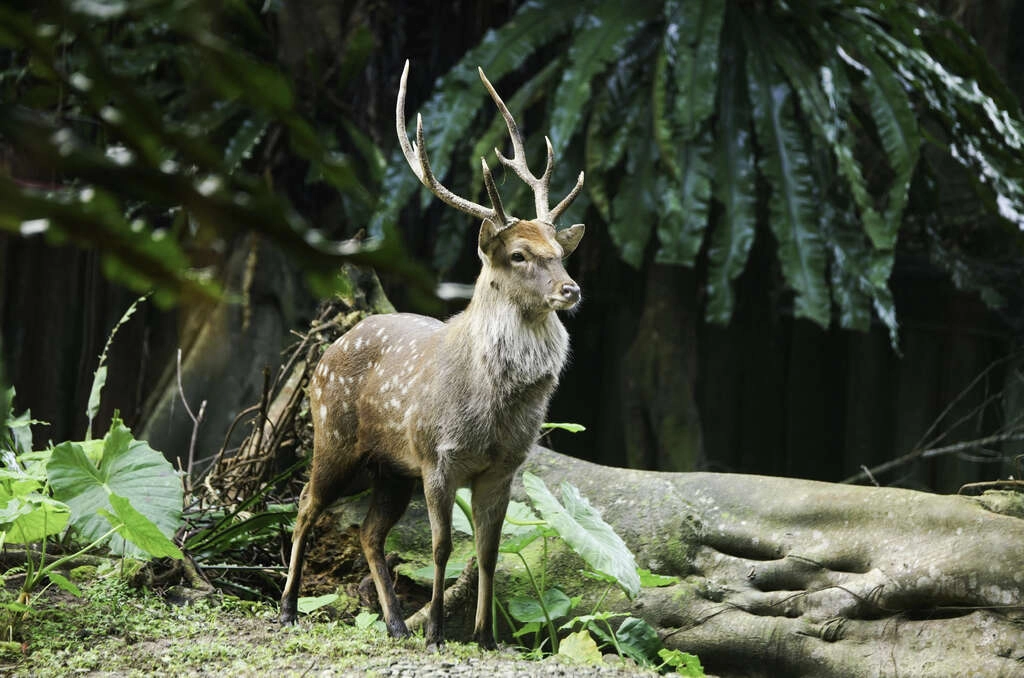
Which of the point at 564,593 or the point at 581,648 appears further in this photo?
the point at 564,593

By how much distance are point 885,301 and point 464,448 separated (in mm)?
4109

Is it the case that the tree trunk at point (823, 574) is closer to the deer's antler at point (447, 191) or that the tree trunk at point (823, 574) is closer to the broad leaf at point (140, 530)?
the deer's antler at point (447, 191)

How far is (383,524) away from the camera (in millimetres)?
4121

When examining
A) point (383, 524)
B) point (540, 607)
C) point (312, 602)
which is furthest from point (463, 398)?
point (312, 602)

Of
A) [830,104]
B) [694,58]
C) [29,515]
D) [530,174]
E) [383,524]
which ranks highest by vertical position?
[694,58]

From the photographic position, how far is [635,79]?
23.8 feet

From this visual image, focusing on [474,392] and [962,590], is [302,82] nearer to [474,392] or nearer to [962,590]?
[474,392]

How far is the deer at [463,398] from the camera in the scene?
3.57 m

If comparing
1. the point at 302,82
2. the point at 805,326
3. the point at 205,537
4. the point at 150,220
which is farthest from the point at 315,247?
the point at 805,326

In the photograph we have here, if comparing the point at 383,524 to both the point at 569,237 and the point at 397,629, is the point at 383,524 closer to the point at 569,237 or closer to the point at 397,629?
the point at 397,629

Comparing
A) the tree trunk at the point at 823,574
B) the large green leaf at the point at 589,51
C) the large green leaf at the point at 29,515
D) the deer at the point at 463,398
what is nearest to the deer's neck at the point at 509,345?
the deer at the point at 463,398

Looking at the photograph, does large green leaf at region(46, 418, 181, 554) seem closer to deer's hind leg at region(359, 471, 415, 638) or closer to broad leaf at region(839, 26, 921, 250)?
deer's hind leg at region(359, 471, 415, 638)

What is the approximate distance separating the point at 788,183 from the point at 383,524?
3.85 meters

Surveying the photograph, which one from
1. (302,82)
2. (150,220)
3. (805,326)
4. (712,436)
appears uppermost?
(302,82)
